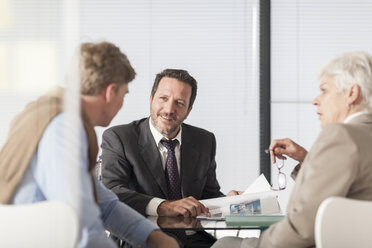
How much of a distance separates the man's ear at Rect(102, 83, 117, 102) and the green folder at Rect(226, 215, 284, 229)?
67 cm

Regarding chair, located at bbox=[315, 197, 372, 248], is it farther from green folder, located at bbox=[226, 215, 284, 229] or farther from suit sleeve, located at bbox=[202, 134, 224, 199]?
suit sleeve, located at bbox=[202, 134, 224, 199]

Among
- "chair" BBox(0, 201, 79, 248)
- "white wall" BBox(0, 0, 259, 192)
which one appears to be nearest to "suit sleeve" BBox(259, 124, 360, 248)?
"chair" BBox(0, 201, 79, 248)

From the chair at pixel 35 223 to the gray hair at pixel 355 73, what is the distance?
1.05 m

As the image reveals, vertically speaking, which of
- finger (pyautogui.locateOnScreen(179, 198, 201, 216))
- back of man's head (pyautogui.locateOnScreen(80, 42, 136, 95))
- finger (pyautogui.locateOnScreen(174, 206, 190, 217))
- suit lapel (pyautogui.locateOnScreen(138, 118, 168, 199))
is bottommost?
finger (pyautogui.locateOnScreen(174, 206, 190, 217))

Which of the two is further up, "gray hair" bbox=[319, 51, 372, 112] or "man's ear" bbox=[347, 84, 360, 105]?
"gray hair" bbox=[319, 51, 372, 112]

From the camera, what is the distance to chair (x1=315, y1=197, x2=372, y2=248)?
5.43ft

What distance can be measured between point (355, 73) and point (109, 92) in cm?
84

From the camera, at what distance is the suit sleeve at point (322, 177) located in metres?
1.80

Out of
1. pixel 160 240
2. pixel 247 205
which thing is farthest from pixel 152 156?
pixel 160 240

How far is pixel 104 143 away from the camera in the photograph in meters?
2.90

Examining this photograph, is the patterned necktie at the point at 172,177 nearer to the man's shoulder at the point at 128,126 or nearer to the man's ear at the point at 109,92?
the man's shoulder at the point at 128,126

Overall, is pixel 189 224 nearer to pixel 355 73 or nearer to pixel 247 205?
pixel 247 205

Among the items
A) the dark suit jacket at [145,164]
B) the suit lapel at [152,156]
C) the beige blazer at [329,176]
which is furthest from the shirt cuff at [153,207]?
the beige blazer at [329,176]

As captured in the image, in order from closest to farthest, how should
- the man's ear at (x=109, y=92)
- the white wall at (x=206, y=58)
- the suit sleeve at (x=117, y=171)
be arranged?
the man's ear at (x=109, y=92)
the suit sleeve at (x=117, y=171)
the white wall at (x=206, y=58)
